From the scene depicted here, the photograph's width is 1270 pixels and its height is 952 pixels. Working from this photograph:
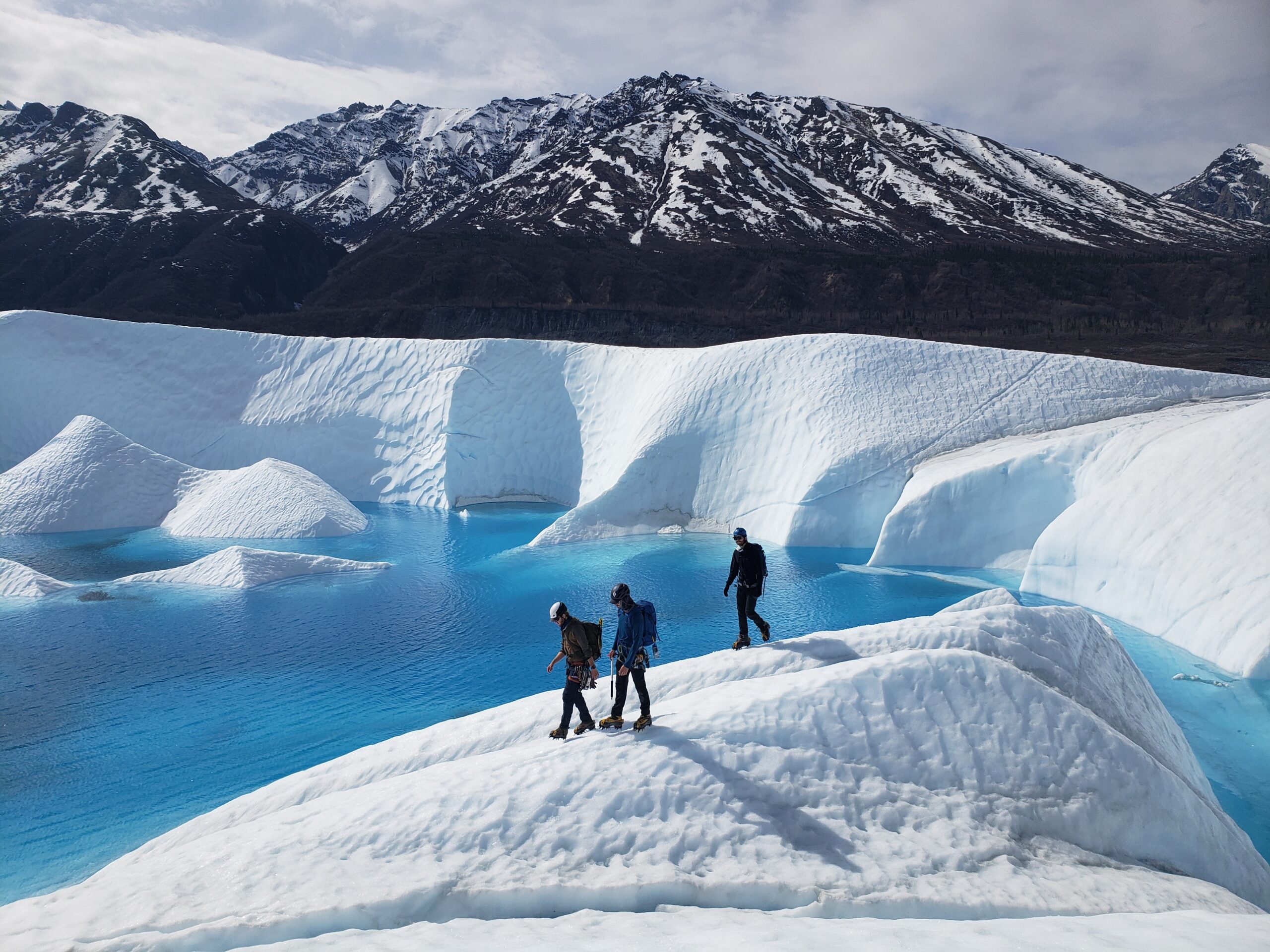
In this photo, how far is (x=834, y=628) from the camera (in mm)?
12977

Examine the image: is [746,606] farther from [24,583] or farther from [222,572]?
[24,583]

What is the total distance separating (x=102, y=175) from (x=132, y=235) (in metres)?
16.1

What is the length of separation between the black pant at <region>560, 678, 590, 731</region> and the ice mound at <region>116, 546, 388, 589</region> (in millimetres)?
11902

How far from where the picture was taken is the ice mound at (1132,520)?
11.0m

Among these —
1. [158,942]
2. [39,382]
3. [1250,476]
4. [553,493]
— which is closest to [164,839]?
[158,942]

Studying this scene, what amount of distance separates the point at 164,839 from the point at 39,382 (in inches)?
989

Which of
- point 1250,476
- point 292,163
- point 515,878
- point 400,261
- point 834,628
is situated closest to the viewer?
point 515,878

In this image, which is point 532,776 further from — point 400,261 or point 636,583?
point 400,261

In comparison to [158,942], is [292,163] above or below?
above

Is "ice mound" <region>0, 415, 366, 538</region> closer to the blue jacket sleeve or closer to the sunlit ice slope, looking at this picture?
the sunlit ice slope

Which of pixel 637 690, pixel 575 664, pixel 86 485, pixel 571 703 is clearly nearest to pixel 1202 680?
pixel 637 690

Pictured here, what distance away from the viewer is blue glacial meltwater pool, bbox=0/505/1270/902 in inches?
323

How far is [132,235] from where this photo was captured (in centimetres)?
7262

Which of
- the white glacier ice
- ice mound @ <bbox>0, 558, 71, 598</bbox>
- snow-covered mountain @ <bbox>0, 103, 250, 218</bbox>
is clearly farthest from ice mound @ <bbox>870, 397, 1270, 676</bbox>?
snow-covered mountain @ <bbox>0, 103, 250, 218</bbox>
